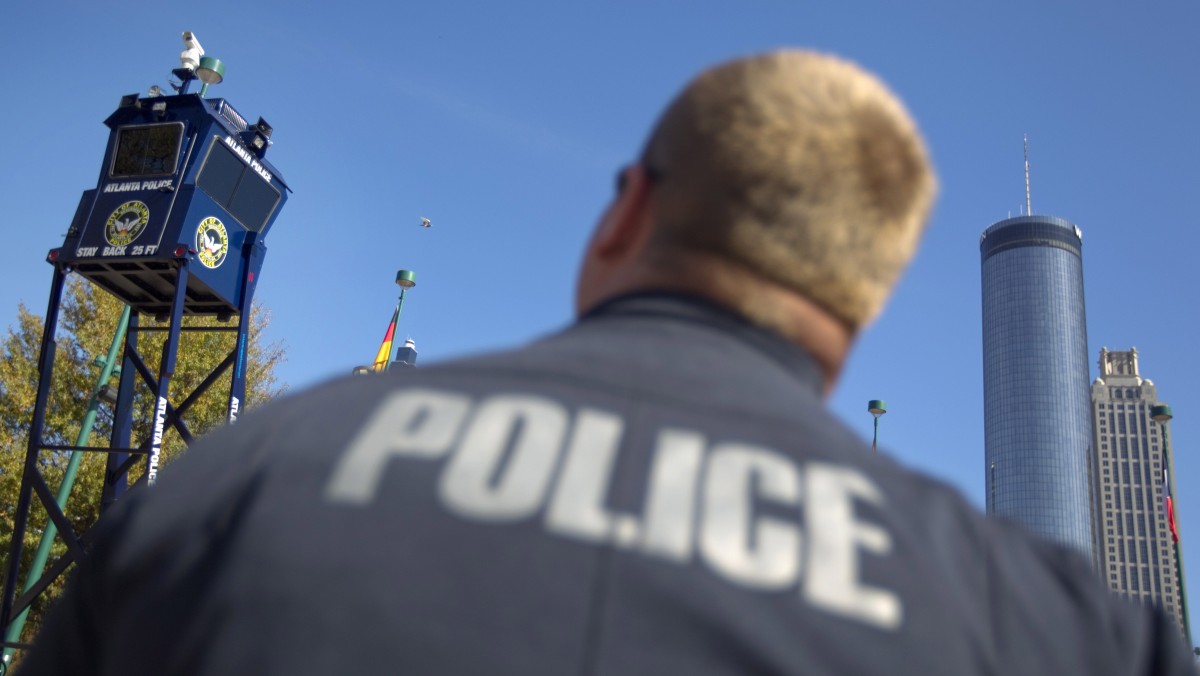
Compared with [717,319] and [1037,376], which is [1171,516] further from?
[1037,376]

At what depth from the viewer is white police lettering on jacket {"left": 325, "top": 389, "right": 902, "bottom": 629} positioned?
1235mm

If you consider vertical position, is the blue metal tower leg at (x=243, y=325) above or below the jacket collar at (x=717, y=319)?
above

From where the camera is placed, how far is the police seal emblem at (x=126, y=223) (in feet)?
38.5

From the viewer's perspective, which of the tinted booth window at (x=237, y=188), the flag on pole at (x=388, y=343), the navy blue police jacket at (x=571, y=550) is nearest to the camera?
the navy blue police jacket at (x=571, y=550)

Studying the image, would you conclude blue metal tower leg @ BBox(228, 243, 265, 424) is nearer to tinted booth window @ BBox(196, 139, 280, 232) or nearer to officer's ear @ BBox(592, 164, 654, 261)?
tinted booth window @ BBox(196, 139, 280, 232)

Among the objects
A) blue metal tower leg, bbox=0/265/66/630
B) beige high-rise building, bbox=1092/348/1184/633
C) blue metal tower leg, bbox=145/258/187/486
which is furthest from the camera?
beige high-rise building, bbox=1092/348/1184/633

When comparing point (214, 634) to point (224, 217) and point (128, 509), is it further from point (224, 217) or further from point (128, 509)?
point (224, 217)

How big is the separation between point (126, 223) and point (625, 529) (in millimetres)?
12153

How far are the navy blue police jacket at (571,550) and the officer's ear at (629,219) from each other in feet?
0.85

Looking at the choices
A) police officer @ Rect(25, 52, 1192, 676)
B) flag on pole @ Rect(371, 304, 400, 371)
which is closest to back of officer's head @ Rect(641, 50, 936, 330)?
police officer @ Rect(25, 52, 1192, 676)

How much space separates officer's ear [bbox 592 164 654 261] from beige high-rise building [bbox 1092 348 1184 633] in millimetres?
182373

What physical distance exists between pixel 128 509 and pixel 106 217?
11988 millimetres

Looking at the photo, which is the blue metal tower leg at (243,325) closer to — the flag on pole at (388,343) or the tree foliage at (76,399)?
the flag on pole at (388,343)

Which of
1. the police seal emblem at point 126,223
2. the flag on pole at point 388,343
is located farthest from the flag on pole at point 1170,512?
the police seal emblem at point 126,223
